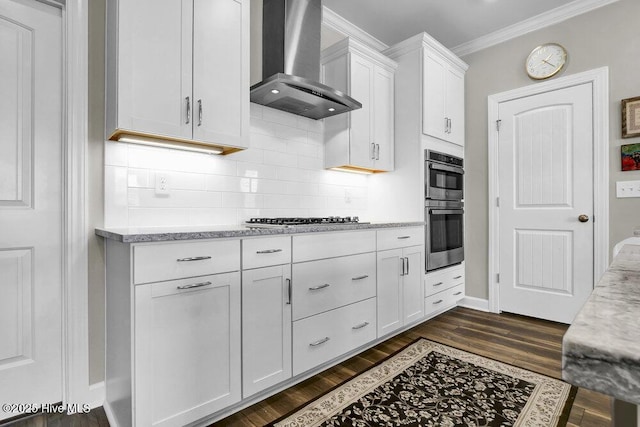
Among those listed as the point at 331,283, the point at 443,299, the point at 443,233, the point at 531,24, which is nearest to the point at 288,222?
the point at 331,283

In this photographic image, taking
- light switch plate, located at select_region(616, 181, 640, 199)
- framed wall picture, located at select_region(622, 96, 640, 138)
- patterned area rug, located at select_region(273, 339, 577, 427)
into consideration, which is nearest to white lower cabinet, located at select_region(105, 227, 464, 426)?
patterned area rug, located at select_region(273, 339, 577, 427)

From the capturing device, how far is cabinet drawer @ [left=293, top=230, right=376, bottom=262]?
2020mm

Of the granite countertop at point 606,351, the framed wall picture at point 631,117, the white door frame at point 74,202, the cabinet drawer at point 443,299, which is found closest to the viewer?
the granite countertop at point 606,351

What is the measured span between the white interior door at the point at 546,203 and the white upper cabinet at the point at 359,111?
4.13 ft

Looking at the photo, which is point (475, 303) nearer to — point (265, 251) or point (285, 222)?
point (285, 222)

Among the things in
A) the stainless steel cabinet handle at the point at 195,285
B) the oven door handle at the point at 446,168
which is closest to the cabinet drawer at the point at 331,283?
the stainless steel cabinet handle at the point at 195,285

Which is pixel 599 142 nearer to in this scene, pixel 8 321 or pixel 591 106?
pixel 591 106

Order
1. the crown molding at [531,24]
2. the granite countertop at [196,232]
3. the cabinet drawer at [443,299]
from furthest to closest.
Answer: the cabinet drawer at [443,299], the crown molding at [531,24], the granite countertop at [196,232]

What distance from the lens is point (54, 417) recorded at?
1.78 metres

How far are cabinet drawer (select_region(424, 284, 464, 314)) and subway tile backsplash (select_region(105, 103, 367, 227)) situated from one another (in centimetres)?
103

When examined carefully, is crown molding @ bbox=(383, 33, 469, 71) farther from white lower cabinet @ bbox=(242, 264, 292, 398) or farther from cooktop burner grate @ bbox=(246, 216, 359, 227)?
white lower cabinet @ bbox=(242, 264, 292, 398)

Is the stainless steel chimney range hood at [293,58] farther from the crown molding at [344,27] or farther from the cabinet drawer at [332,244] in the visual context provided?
the cabinet drawer at [332,244]

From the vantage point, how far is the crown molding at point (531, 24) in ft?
9.77

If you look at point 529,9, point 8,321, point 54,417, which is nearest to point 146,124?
point 8,321
